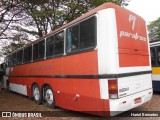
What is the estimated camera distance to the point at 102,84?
17.2 feet

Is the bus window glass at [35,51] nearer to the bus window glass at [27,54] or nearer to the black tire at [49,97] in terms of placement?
the bus window glass at [27,54]

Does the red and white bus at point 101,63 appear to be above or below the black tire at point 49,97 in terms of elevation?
above

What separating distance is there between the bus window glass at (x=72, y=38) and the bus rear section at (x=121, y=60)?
108 cm

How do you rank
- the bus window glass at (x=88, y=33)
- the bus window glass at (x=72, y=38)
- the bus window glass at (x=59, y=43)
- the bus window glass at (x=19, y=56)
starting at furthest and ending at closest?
the bus window glass at (x=19, y=56)
the bus window glass at (x=59, y=43)
the bus window glass at (x=72, y=38)
the bus window glass at (x=88, y=33)

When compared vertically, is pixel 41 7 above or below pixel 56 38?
above

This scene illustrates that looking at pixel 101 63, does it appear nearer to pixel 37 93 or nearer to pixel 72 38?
pixel 72 38

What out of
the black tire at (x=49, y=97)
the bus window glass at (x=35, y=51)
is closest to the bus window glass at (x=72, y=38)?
the black tire at (x=49, y=97)

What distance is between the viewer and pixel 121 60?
5.43 m

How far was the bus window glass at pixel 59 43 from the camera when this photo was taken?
7086 mm

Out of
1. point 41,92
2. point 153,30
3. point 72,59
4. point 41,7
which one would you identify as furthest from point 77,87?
point 153,30

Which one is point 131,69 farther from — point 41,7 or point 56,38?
point 41,7

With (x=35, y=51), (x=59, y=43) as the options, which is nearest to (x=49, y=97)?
(x=59, y=43)

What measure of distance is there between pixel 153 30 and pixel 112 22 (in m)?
43.3

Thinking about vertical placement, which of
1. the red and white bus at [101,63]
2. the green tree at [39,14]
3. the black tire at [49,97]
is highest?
the green tree at [39,14]
